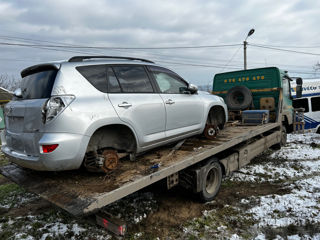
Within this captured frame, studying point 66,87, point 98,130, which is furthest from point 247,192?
point 66,87

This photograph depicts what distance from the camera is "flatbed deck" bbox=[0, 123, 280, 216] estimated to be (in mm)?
2188

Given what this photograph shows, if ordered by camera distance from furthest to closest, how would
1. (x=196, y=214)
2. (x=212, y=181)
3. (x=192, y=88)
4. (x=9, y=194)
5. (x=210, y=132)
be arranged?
(x=9, y=194) → (x=210, y=132) → (x=212, y=181) → (x=192, y=88) → (x=196, y=214)

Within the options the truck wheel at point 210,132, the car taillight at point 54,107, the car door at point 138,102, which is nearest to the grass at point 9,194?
the car taillight at point 54,107

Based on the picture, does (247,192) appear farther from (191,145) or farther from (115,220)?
(115,220)

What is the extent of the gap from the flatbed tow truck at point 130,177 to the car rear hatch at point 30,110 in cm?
44

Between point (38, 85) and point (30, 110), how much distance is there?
0.33 meters

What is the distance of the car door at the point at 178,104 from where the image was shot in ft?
11.6

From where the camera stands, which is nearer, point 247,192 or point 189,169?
point 189,169

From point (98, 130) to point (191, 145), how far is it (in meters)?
1.74

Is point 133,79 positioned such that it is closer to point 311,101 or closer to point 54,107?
point 54,107

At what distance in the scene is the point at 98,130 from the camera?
2.79m

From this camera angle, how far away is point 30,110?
8.26ft

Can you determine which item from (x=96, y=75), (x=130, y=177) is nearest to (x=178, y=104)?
(x=96, y=75)

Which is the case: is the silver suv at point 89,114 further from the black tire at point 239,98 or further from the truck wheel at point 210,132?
the black tire at point 239,98
